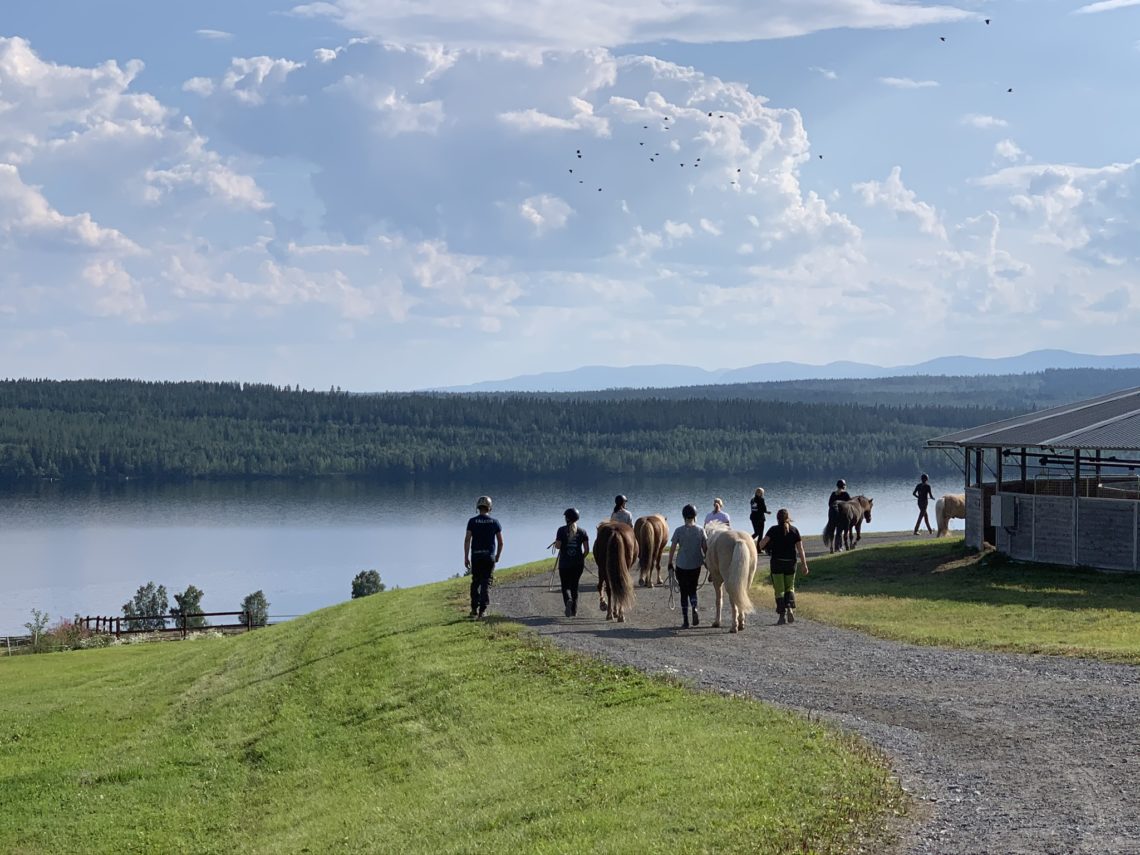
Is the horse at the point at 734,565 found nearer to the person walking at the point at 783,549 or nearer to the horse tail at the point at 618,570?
the person walking at the point at 783,549

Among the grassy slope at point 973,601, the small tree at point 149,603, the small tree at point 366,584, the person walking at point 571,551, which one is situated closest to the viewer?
the grassy slope at point 973,601

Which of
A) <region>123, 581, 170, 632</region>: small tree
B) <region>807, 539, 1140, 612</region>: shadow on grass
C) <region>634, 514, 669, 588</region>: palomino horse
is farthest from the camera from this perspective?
<region>123, 581, 170, 632</region>: small tree

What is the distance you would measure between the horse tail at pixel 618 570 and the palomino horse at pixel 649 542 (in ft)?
16.7

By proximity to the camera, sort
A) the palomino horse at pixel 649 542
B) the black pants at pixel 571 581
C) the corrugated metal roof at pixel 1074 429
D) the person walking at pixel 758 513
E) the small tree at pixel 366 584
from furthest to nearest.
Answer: the small tree at pixel 366 584
the person walking at pixel 758 513
the corrugated metal roof at pixel 1074 429
the palomino horse at pixel 649 542
the black pants at pixel 571 581

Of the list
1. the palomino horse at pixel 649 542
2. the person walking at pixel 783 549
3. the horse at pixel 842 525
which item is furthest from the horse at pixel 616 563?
the horse at pixel 842 525

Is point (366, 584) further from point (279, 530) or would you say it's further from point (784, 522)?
point (279, 530)

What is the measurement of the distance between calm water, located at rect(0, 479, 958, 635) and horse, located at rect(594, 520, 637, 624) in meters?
54.4

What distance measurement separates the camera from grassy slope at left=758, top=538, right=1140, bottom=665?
1916 centimetres

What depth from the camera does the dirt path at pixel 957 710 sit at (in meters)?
9.06

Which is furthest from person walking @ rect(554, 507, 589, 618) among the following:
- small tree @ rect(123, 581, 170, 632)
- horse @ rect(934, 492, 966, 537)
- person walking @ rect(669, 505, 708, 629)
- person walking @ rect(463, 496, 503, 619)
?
small tree @ rect(123, 581, 170, 632)

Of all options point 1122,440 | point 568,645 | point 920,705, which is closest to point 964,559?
point 1122,440

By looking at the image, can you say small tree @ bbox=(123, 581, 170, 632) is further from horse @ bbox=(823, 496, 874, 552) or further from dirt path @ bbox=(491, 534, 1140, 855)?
dirt path @ bbox=(491, 534, 1140, 855)

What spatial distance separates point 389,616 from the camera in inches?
930

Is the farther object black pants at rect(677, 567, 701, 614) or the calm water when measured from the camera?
the calm water
